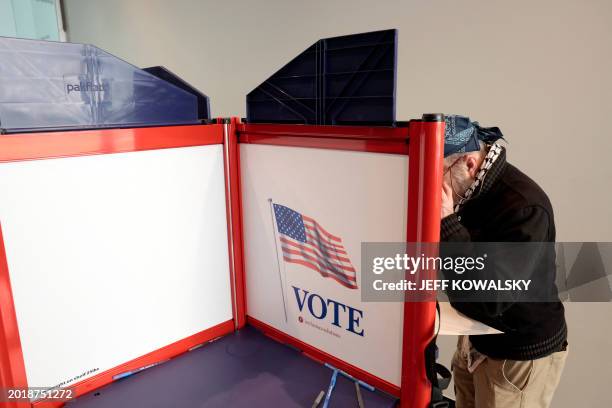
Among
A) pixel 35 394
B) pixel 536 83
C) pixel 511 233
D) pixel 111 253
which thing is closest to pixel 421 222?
pixel 511 233

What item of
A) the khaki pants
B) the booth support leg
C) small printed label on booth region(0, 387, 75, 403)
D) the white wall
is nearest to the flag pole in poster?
the booth support leg

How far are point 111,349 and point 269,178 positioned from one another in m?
0.55

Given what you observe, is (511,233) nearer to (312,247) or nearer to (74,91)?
(312,247)

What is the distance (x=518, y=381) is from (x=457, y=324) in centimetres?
43

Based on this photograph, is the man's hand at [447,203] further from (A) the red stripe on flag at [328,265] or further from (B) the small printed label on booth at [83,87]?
(B) the small printed label on booth at [83,87]

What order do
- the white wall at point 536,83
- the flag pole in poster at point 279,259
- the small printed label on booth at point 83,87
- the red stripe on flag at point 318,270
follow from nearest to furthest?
the small printed label on booth at point 83,87 < the red stripe on flag at point 318,270 < the flag pole in poster at point 279,259 < the white wall at point 536,83

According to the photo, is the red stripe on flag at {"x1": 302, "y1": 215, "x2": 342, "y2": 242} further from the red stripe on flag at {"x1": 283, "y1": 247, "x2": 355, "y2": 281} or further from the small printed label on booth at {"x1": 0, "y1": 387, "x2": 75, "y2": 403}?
the small printed label on booth at {"x1": 0, "y1": 387, "x2": 75, "y2": 403}

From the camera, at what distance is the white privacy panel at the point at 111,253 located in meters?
0.82

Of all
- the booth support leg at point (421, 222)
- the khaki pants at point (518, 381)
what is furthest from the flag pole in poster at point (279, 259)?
the khaki pants at point (518, 381)

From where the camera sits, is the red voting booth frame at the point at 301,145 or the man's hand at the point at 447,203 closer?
the red voting booth frame at the point at 301,145

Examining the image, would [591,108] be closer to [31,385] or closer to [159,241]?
[159,241]

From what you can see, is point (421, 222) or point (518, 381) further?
point (518, 381)

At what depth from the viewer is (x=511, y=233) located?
3.28ft

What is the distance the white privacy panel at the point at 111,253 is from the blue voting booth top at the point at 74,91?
79 millimetres
